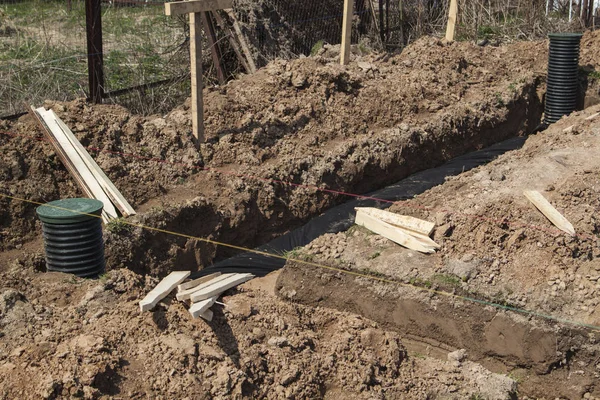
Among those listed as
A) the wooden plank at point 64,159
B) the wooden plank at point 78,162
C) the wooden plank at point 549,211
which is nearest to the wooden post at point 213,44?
the wooden plank at point 78,162

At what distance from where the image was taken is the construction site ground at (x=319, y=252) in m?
4.67

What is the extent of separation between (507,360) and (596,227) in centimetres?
168

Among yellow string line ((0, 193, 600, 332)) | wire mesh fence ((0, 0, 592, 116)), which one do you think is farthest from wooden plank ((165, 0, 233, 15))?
yellow string line ((0, 193, 600, 332))

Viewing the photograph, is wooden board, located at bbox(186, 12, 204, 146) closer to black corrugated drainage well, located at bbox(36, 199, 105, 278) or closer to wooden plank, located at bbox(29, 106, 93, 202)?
wooden plank, located at bbox(29, 106, 93, 202)

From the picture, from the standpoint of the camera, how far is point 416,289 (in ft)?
20.5

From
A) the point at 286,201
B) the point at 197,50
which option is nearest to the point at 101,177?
the point at 197,50

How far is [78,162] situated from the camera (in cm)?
778

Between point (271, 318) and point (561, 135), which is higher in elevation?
point (561, 135)

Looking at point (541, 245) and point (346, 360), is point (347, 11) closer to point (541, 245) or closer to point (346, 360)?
point (541, 245)

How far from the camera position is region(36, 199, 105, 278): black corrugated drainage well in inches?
240

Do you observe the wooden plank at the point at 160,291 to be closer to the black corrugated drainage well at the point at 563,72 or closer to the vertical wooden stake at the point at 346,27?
the vertical wooden stake at the point at 346,27

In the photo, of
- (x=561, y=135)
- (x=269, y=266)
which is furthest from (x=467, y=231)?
(x=561, y=135)

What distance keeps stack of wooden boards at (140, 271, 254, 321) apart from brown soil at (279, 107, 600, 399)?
1.68 meters

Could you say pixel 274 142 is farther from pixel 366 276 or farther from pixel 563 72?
pixel 563 72
